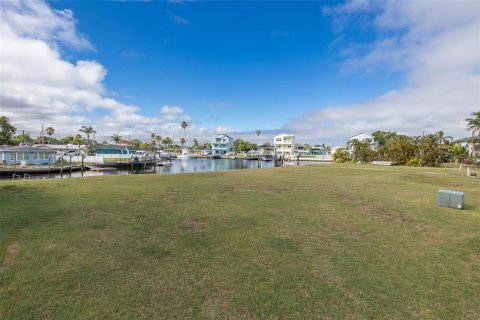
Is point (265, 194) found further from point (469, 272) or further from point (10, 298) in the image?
point (10, 298)

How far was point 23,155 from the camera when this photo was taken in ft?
126

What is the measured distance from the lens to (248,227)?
6.86 meters

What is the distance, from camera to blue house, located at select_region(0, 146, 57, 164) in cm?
3703

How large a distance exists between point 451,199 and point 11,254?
1379 centimetres

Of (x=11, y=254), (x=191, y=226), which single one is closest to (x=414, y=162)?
(x=191, y=226)

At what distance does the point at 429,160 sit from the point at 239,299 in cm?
4207

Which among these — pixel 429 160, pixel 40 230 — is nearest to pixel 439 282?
pixel 40 230

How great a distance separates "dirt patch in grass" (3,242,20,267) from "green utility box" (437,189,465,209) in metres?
13.4

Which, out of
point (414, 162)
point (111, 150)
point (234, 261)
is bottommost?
point (234, 261)

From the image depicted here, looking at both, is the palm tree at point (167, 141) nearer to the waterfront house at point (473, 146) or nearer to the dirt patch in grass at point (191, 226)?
the waterfront house at point (473, 146)

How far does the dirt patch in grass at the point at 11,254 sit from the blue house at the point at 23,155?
40.1 meters

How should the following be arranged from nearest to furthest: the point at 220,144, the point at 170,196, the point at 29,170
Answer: the point at 170,196 → the point at 29,170 → the point at 220,144

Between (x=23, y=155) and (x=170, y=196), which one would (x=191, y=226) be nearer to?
(x=170, y=196)

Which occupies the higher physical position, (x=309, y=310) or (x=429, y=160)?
(x=429, y=160)
